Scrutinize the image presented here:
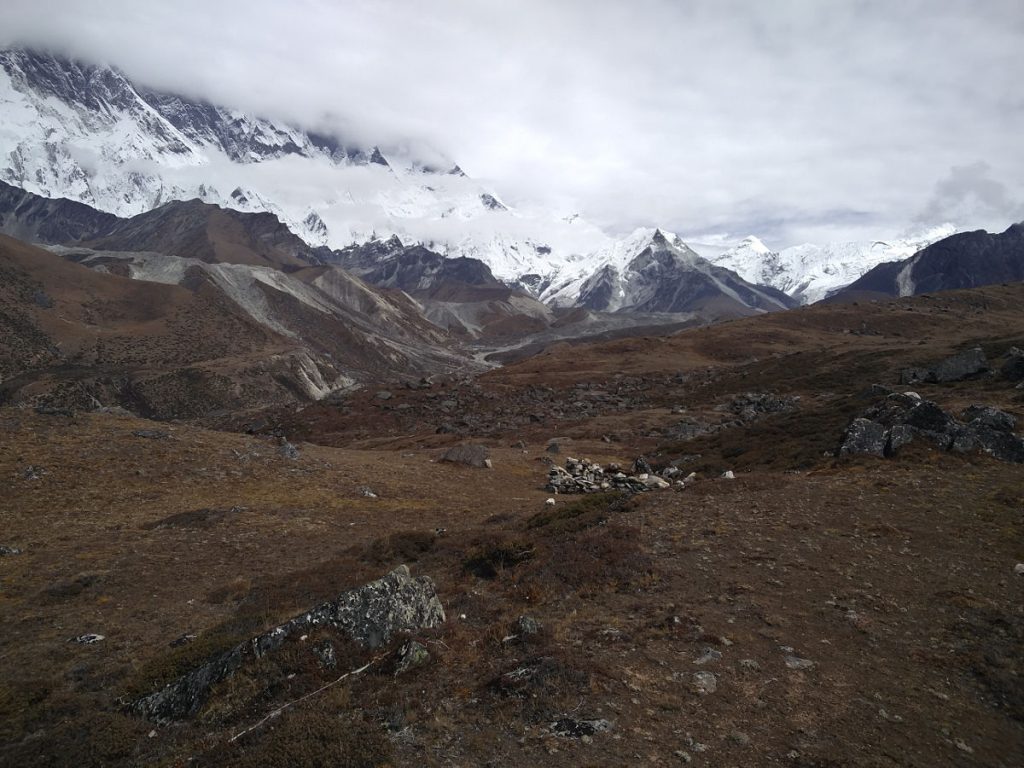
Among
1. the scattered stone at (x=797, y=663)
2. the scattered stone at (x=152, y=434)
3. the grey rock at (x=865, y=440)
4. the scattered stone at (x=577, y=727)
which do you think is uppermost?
the grey rock at (x=865, y=440)

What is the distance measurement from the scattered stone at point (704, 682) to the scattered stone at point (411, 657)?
192 inches

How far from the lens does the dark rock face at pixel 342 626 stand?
33.2ft

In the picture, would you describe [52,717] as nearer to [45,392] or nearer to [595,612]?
[595,612]

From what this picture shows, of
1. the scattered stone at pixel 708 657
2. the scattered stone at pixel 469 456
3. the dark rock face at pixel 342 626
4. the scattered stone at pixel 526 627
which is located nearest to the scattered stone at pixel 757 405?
the scattered stone at pixel 469 456

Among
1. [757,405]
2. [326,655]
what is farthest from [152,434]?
[757,405]

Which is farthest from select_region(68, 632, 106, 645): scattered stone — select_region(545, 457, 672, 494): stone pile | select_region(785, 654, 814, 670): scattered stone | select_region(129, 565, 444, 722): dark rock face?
select_region(545, 457, 672, 494): stone pile

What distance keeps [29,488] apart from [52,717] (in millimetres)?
18625

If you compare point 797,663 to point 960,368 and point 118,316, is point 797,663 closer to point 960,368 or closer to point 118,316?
point 960,368

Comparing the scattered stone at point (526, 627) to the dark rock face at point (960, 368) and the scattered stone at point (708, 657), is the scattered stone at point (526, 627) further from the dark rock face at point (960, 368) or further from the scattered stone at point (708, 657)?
the dark rock face at point (960, 368)

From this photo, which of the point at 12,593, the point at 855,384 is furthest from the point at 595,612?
the point at 855,384

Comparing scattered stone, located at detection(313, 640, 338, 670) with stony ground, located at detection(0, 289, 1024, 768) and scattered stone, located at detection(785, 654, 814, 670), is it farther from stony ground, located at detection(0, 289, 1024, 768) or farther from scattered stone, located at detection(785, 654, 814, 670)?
scattered stone, located at detection(785, 654, 814, 670)

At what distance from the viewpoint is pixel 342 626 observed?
36.9 ft

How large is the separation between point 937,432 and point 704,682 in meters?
19.1

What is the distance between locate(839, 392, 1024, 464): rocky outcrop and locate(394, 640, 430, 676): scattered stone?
65.6ft
